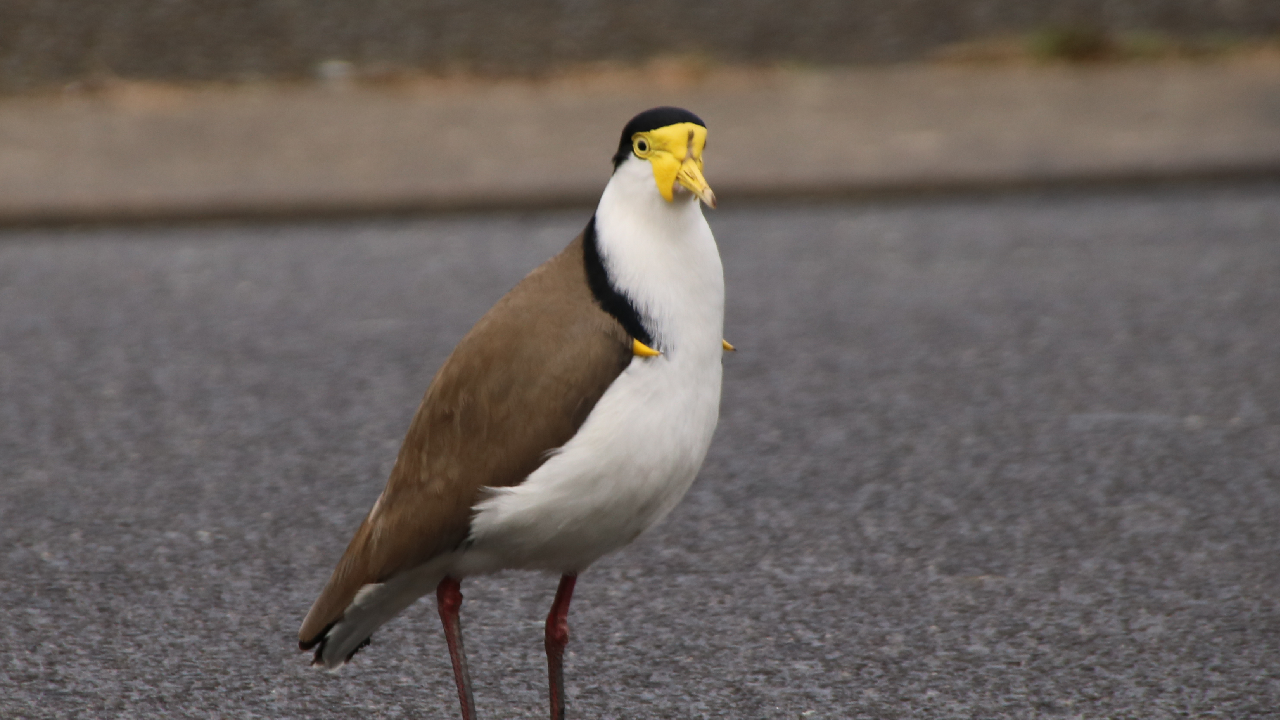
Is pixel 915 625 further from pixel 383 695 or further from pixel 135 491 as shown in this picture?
pixel 135 491

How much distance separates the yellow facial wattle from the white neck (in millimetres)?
31

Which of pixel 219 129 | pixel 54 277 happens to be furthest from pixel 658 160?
pixel 219 129

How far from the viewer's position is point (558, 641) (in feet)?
10.2

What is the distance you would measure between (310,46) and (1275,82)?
6.09m

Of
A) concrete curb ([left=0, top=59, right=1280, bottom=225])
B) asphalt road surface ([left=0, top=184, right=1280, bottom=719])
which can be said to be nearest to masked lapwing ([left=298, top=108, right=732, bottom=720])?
asphalt road surface ([left=0, top=184, right=1280, bottom=719])

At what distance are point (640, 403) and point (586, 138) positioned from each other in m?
6.40

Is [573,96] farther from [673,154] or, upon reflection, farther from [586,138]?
[673,154]

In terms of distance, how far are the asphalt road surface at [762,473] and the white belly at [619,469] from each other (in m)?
0.71

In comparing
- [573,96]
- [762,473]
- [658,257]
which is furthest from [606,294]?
[573,96]

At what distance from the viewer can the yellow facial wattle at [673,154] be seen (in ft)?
9.11

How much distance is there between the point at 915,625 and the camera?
3883 millimetres

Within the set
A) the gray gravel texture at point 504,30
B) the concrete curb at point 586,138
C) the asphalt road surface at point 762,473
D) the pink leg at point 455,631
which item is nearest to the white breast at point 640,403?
the pink leg at point 455,631

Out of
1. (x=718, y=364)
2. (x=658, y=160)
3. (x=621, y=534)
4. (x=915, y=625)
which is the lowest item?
(x=915, y=625)

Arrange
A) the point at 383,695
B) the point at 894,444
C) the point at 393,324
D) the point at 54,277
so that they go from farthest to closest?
the point at 54,277 → the point at 393,324 → the point at 894,444 → the point at 383,695
